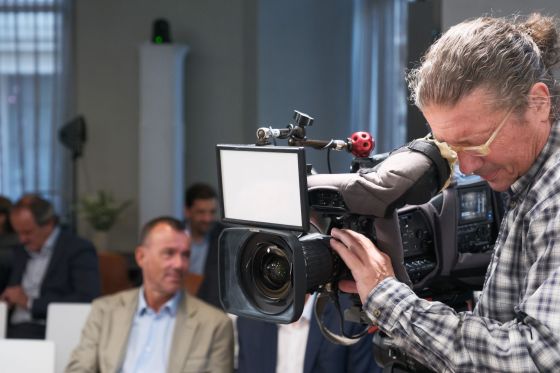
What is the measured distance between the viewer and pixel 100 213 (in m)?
7.86

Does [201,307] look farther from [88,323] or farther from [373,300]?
[373,300]

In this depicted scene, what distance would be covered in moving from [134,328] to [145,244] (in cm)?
33

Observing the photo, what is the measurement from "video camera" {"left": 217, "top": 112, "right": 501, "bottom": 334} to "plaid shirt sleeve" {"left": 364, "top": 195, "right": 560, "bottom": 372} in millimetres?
156

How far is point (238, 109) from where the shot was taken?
8.02 meters

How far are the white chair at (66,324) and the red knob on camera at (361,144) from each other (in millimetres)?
2432

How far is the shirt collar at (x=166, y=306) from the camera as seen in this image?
359 centimetres

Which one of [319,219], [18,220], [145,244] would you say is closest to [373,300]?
[319,219]

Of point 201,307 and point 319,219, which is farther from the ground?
point 319,219

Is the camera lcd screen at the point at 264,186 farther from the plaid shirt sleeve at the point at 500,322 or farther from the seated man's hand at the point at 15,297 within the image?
the seated man's hand at the point at 15,297

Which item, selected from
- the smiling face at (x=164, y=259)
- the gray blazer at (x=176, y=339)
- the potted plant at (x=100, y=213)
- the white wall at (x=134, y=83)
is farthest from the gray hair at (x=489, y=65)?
the potted plant at (x=100, y=213)

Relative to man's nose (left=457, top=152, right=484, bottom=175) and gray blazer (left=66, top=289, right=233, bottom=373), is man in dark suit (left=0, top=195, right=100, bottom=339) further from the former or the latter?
man's nose (left=457, top=152, right=484, bottom=175)

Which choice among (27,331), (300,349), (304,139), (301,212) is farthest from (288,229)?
(27,331)

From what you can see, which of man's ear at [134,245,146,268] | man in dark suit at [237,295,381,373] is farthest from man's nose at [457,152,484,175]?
man's ear at [134,245,146,268]

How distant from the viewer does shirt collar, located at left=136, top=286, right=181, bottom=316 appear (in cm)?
359
